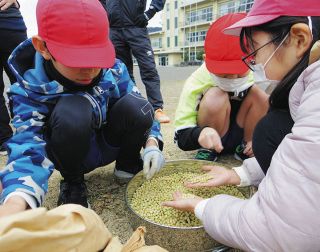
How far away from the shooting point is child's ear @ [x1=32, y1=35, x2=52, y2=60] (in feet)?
3.51

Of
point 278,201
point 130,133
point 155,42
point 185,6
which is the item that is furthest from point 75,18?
point 155,42

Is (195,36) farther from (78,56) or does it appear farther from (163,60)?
(78,56)

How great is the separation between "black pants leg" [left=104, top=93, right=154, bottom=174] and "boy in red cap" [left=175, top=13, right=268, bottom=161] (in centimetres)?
25

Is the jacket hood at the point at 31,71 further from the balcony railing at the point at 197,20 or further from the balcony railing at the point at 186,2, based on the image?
the balcony railing at the point at 186,2

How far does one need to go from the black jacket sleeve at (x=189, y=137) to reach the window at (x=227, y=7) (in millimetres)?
23650

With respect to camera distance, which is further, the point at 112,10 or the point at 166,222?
the point at 112,10

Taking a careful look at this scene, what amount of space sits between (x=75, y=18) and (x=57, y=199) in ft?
2.34

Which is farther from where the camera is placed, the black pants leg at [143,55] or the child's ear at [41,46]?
the black pants leg at [143,55]

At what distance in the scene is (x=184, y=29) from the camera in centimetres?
2911

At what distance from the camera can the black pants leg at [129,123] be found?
1.27m

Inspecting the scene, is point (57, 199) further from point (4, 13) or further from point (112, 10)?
point (112, 10)

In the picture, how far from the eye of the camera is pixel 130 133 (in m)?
1.31

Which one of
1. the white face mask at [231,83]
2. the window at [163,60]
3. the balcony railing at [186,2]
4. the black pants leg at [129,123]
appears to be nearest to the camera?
the black pants leg at [129,123]

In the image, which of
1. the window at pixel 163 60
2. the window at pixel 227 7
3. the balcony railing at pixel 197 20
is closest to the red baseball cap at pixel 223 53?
the window at pixel 227 7
